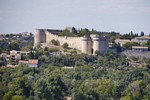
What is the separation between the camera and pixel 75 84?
47.7 metres

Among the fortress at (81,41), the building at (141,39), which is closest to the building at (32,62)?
the fortress at (81,41)

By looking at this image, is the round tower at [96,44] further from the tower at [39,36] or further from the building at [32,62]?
the building at [32,62]

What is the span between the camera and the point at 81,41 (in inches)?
2761

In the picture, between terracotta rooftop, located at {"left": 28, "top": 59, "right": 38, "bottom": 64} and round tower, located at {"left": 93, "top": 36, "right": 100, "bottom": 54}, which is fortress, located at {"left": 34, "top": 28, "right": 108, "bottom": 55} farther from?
terracotta rooftop, located at {"left": 28, "top": 59, "right": 38, "bottom": 64}

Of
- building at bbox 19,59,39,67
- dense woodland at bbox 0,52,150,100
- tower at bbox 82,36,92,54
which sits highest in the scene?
tower at bbox 82,36,92,54

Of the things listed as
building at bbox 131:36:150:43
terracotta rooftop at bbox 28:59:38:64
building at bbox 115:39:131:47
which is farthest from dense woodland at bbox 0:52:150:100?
building at bbox 131:36:150:43

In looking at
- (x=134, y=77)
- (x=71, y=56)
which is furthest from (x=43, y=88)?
(x=71, y=56)

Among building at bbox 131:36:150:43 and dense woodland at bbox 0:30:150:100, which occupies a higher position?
building at bbox 131:36:150:43

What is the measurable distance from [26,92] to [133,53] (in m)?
30.7

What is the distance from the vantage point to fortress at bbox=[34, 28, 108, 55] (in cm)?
6881

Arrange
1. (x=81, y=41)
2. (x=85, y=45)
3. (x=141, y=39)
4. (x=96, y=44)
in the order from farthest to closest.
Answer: (x=141, y=39)
(x=81, y=41)
(x=85, y=45)
(x=96, y=44)

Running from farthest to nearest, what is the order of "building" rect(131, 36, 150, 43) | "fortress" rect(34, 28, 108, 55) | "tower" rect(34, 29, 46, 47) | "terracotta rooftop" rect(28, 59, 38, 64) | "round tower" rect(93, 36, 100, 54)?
"building" rect(131, 36, 150, 43), "tower" rect(34, 29, 46, 47), "fortress" rect(34, 28, 108, 55), "round tower" rect(93, 36, 100, 54), "terracotta rooftop" rect(28, 59, 38, 64)

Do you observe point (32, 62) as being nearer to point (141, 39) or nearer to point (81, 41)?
point (81, 41)

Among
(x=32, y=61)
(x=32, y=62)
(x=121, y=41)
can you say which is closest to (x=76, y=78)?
(x=32, y=62)
